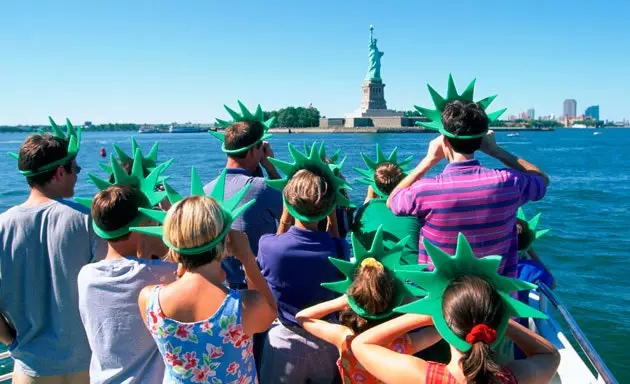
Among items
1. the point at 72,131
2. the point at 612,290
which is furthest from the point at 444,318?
the point at 612,290

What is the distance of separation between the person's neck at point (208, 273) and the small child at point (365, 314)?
0.52 m

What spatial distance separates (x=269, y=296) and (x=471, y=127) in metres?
1.15

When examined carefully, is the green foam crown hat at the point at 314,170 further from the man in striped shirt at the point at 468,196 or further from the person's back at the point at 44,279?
the person's back at the point at 44,279

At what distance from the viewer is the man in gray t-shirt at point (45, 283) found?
225 cm

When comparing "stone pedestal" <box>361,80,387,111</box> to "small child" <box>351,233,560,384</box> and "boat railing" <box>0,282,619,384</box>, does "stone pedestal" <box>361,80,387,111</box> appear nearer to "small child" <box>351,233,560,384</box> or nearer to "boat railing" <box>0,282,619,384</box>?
"boat railing" <box>0,282,619,384</box>

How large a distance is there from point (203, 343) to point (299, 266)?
0.65 metres

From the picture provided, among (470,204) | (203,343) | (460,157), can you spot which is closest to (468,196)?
(470,204)

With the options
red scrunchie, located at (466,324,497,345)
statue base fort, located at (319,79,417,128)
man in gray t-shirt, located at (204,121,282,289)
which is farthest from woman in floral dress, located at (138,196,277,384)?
statue base fort, located at (319,79,417,128)

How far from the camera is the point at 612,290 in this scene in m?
9.73

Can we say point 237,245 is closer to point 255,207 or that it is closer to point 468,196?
point 255,207

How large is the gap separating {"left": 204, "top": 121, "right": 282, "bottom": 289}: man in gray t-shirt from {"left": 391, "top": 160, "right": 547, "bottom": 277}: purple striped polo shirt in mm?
909

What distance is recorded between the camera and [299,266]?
2.31 m

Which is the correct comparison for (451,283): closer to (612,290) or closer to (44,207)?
(44,207)

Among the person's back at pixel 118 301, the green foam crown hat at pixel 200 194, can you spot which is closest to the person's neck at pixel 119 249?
the person's back at pixel 118 301
